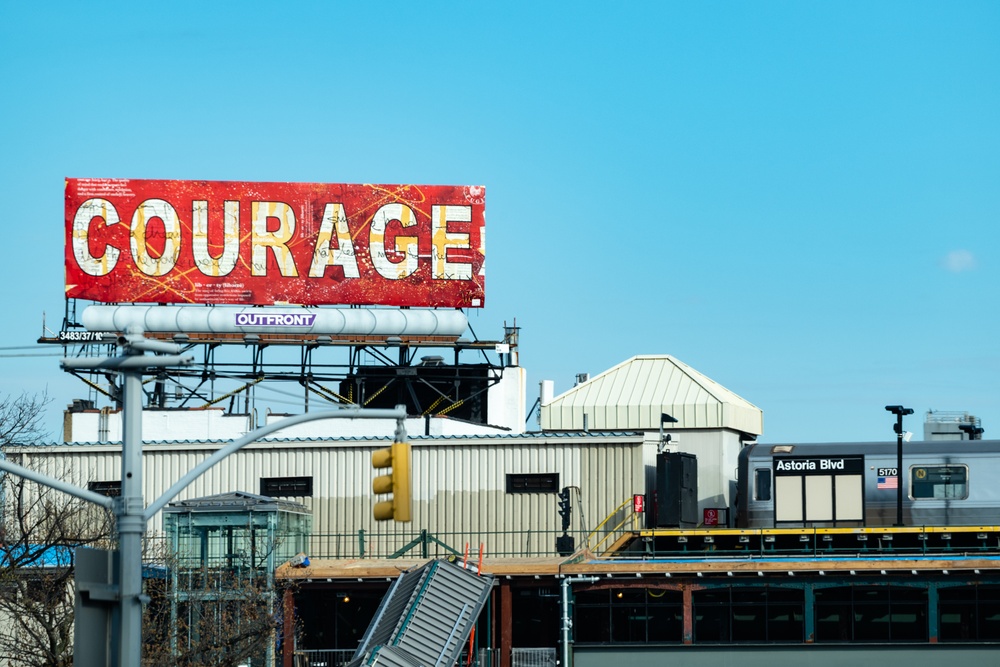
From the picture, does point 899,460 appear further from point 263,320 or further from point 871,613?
point 263,320

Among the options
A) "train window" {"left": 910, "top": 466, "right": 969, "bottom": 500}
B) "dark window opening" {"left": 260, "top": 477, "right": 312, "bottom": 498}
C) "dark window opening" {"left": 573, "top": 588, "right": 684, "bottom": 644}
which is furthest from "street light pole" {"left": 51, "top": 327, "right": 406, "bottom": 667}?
"train window" {"left": 910, "top": 466, "right": 969, "bottom": 500}

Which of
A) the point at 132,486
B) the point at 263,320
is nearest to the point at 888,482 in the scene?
the point at 263,320

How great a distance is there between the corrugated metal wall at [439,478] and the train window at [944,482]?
9.40 m

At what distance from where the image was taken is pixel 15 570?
3825cm

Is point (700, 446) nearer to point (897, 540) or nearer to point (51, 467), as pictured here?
point (897, 540)

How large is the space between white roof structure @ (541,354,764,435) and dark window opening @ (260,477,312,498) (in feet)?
52.8

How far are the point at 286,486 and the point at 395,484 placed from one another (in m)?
34.9

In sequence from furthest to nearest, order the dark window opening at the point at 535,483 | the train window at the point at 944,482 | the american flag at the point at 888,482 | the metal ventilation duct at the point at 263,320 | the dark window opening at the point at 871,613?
the metal ventilation duct at the point at 263,320 < the dark window opening at the point at 535,483 < the american flag at the point at 888,482 < the train window at the point at 944,482 < the dark window opening at the point at 871,613

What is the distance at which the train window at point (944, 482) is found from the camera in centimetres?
4941

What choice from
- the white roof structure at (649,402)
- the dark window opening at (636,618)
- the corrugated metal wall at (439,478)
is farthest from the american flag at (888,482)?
the white roof structure at (649,402)

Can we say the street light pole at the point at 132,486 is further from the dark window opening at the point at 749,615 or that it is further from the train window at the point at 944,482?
the train window at the point at 944,482

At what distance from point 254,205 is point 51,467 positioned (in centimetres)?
1604

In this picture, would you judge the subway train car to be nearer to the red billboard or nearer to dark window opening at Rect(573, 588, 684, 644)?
dark window opening at Rect(573, 588, 684, 644)

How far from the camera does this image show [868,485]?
5031cm
